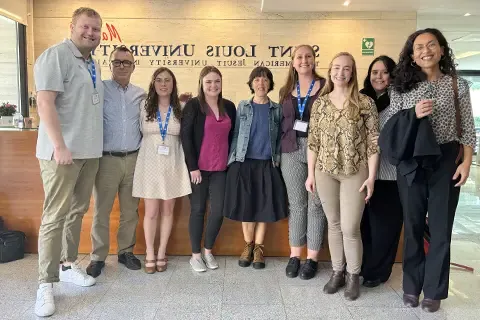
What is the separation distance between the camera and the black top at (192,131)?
9.89 ft

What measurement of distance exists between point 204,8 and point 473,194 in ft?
20.5

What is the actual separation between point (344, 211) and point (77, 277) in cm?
197

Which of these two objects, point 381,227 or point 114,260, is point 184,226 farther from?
point 381,227

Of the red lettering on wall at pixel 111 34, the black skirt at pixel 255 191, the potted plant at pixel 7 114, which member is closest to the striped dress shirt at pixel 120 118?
the black skirt at pixel 255 191

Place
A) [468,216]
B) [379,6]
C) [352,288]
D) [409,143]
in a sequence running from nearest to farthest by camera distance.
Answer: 1. [409,143]
2. [352,288]
3. [468,216]
4. [379,6]

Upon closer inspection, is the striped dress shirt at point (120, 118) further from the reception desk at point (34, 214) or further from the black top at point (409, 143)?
the black top at point (409, 143)

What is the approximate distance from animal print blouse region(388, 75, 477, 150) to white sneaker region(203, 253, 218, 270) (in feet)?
6.28

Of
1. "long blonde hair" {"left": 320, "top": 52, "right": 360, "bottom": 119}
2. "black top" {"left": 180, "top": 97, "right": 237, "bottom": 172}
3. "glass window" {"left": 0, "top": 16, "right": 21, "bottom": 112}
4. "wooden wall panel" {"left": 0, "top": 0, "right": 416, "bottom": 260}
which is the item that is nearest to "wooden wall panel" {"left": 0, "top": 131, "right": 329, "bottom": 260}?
"black top" {"left": 180, "top": 97, "right": 237, "bottom": 172}

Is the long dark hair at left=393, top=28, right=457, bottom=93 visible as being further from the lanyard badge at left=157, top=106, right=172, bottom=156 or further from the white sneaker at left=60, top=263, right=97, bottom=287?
the white sneaker at left=60, top=263, right=97, bottom=287

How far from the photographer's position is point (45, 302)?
7.99 feet

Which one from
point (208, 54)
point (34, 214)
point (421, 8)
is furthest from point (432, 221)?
point (421, 8)

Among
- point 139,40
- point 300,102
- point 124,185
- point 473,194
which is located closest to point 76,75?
point 124,185

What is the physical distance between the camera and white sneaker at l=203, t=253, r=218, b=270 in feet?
10.6

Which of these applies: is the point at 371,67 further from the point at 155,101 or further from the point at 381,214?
the point at 155,101
